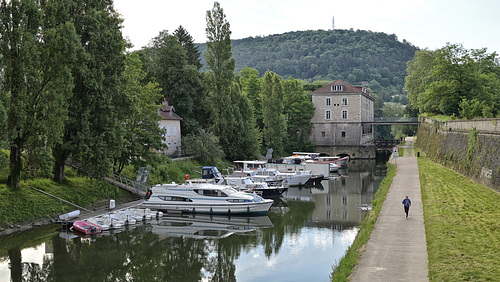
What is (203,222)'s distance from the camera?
32844mm

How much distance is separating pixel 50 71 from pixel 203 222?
46.4ft

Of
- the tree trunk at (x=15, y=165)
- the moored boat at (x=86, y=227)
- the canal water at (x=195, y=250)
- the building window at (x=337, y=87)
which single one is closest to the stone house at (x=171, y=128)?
the canal water at (x=195, y=250)

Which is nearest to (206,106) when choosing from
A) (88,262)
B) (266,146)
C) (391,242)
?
(266,146)

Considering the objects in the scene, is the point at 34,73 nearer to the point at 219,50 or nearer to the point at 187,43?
the point at 219,50

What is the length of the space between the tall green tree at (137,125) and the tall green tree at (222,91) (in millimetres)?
15414

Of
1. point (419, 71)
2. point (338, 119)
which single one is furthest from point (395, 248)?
point (419, 71)

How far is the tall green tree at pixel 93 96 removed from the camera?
31812 mm

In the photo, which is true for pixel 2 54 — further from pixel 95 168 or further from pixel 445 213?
pixel 445 213

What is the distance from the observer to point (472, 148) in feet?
126

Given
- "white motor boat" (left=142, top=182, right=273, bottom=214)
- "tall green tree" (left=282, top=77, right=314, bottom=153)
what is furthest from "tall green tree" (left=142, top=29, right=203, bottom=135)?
"tall green tree" (left=282, top=77, right=314, bottom=153)

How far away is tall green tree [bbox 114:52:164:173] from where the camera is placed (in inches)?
1479

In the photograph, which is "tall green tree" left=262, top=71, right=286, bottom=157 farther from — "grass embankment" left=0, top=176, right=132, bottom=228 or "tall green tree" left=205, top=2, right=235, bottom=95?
"grass embankment" left=0, top=176, right=132, bottom=228

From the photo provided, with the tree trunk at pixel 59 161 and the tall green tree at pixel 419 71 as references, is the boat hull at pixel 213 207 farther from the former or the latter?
the tall green tree at pixel 419 71

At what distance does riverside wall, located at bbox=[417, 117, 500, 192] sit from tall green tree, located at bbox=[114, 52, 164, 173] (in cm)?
2615
